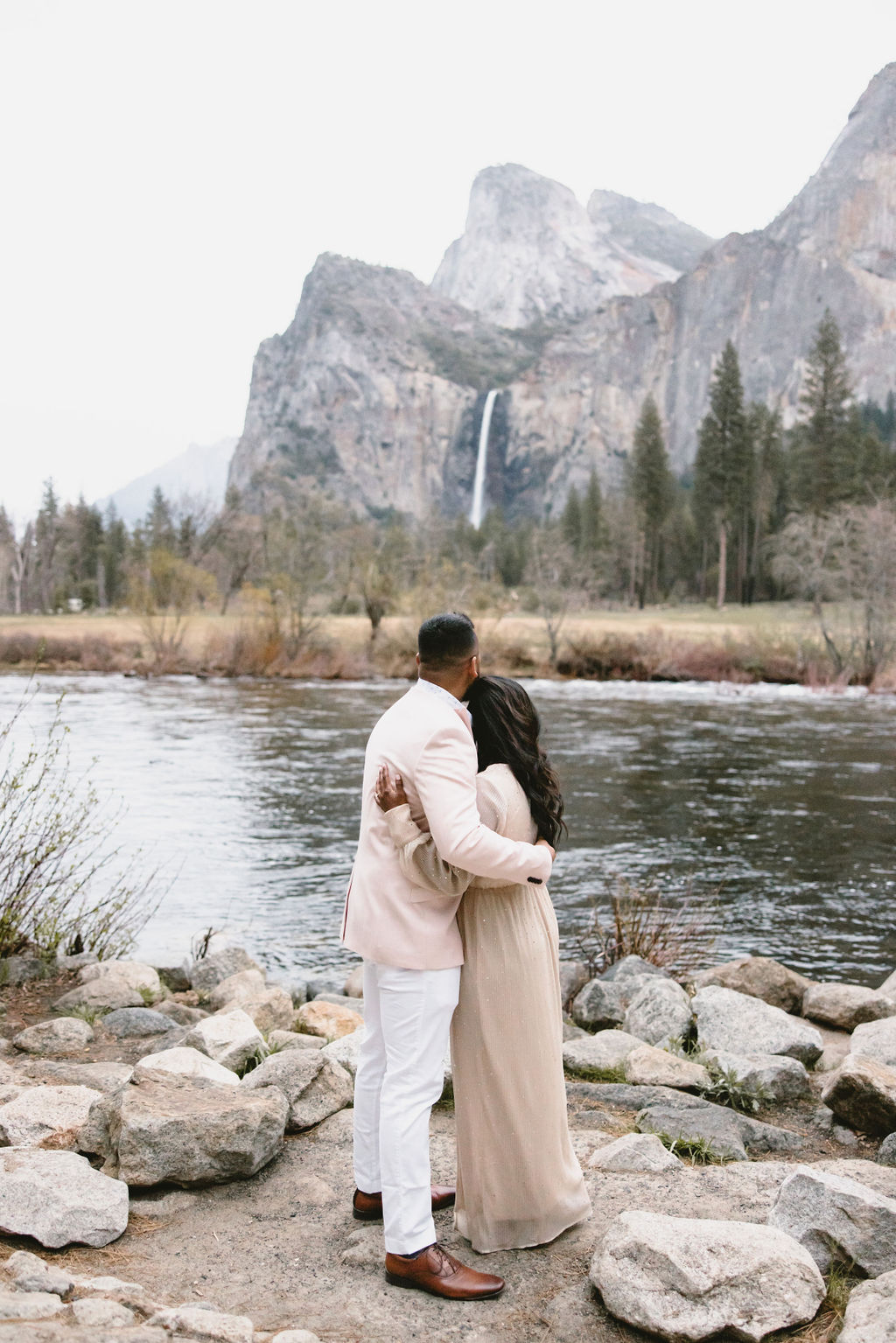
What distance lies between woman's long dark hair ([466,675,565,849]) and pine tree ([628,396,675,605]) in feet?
282

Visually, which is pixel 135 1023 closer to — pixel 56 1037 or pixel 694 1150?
pixel 56 1037

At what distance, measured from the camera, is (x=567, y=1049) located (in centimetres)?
639

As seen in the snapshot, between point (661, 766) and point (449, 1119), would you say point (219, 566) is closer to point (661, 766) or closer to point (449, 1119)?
point (661, 766)

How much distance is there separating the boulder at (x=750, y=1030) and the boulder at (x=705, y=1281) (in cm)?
345

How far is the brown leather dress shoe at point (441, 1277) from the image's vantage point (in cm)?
343

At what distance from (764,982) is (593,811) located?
30.3ft

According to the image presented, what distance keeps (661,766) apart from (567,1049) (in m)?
16.6

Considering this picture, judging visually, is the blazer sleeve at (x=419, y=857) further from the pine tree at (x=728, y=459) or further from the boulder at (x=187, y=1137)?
the pine tree at (x=728, y=459)

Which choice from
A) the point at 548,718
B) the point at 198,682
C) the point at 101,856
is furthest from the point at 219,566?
the point at 101,856

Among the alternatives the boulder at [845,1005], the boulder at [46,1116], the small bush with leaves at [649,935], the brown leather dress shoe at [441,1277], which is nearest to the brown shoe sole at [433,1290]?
the brown leather dress shoe at [441,1277]

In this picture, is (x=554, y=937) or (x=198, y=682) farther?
(x=198, y=682)

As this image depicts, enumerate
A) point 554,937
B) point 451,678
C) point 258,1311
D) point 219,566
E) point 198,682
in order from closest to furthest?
point 258,1311 < point 451,678 < point 554,937 < point 198,682 < point 219,566

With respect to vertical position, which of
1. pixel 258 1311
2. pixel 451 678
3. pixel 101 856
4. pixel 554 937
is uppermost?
pixel 451 678

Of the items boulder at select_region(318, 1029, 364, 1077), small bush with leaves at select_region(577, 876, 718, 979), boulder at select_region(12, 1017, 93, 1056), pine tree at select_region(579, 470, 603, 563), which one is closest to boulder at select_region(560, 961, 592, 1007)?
small bush with leaves at select_region(577, 876, 718, 979)
